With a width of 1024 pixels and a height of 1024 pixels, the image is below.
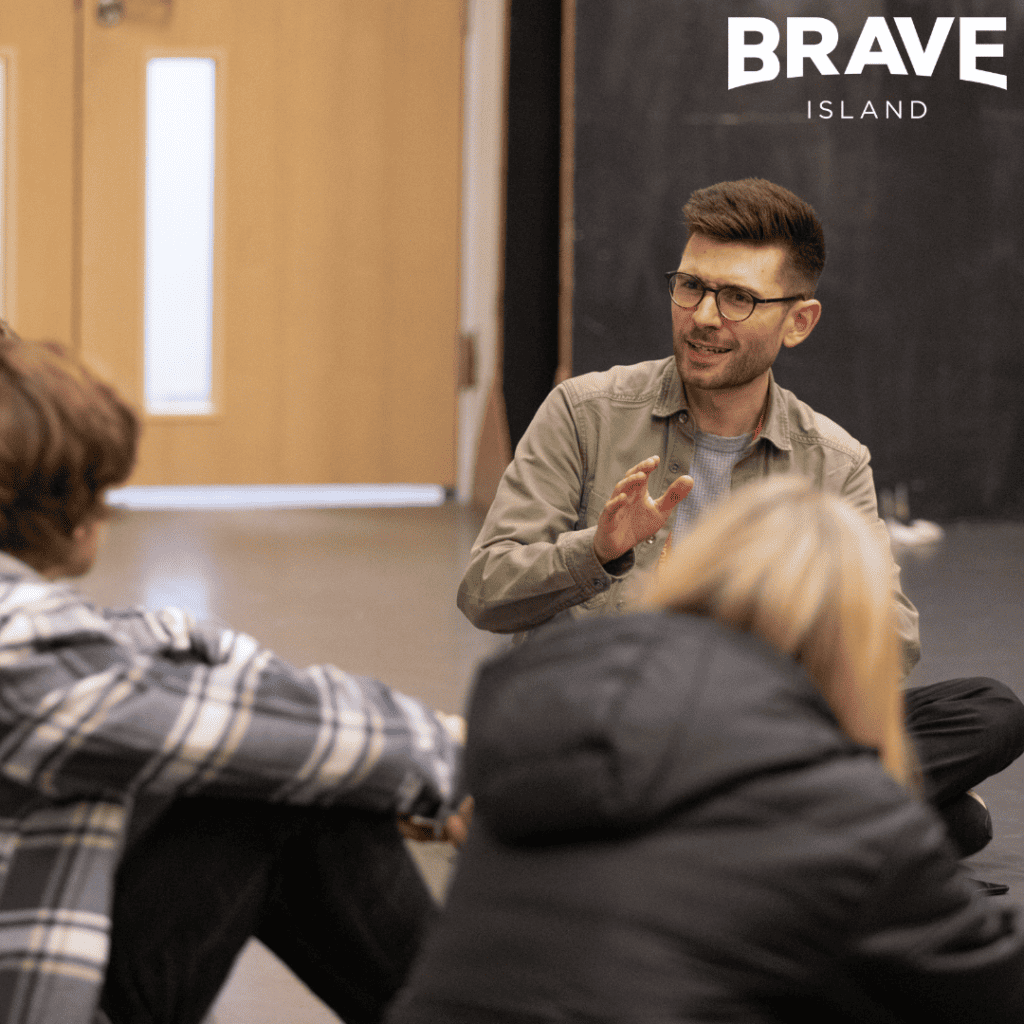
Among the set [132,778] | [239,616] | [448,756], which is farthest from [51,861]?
[239,616]

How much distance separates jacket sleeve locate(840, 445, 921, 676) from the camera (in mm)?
1973

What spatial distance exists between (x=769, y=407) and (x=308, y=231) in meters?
3.49

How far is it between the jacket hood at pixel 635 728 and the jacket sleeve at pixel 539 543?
0.90 meters

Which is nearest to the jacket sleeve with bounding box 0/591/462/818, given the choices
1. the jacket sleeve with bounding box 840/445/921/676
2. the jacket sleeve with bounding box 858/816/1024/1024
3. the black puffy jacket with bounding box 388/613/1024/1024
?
the black puffy jacket with bounding box 388/613/1024/1024

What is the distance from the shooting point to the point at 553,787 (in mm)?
909

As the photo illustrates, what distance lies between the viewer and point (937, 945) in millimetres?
990

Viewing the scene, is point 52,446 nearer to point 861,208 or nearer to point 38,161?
point 861,208

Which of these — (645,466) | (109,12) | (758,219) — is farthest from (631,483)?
(109,12)

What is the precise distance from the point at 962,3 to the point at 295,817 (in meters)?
4.27

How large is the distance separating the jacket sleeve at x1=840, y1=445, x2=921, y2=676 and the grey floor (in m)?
0.31

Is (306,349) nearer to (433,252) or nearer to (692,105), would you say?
(433,252)

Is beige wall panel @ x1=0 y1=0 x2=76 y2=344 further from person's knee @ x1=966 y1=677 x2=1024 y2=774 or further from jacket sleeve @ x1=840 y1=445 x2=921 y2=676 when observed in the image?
person's knee @ x1=966 y1=677 x2=1024 y2=774

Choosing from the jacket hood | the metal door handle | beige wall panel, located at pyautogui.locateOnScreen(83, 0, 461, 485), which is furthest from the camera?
beige wall panel, located at pyautogui.locateOnScreen(83, 0, 461, 485)

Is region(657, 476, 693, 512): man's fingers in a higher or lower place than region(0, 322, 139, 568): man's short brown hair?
lower
